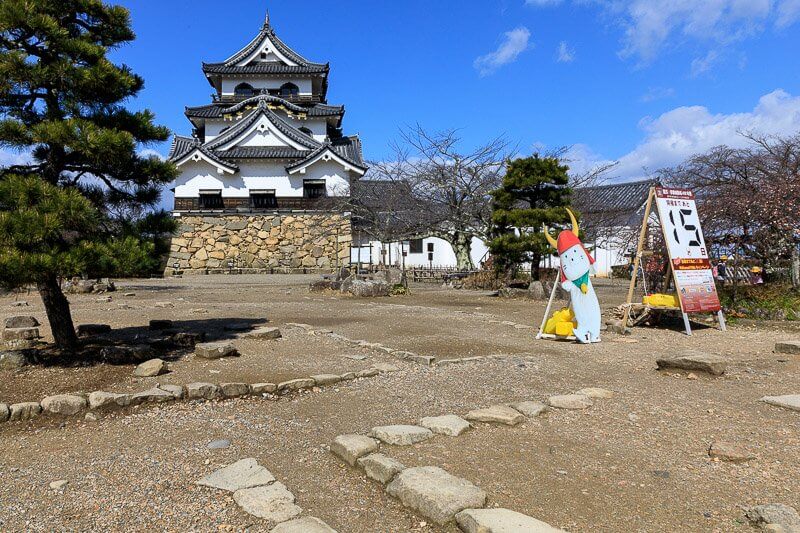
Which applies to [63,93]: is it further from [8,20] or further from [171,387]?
[171,387]

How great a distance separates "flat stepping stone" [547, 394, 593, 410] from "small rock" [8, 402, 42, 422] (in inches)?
181

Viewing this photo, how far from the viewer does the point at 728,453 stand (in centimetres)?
371

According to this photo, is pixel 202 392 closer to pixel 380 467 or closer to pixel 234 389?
pixel 234 389

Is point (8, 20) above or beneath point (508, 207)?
above

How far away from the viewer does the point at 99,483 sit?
11.4 ft

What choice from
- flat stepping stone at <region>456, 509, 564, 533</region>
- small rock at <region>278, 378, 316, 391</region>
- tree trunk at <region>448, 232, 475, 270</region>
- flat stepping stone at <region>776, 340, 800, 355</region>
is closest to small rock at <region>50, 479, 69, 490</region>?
small rock at <region>278, 378, 316, 391</region>

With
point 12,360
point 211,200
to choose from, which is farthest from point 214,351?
point 211,200

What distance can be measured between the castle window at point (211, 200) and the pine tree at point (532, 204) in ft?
62.2

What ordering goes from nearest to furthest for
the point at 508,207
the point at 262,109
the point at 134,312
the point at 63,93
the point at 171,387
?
the point at 171,387 < the point at 63,93 < the point at 134,312 < the point at 508,207 < the point at 262,109

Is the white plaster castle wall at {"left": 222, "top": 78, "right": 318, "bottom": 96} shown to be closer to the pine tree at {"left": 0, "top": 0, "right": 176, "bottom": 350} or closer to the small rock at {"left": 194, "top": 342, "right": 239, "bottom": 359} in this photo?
the pine tree at {"left": 0, "top": 0, "right": 176, "bottom": 350}

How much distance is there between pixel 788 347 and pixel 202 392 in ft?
25.1

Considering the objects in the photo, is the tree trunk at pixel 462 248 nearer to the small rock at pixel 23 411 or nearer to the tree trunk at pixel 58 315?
the tree trunk at pixel 58 315

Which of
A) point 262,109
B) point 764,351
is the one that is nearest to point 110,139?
point 764,351

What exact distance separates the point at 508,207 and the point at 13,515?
51.1 ft
